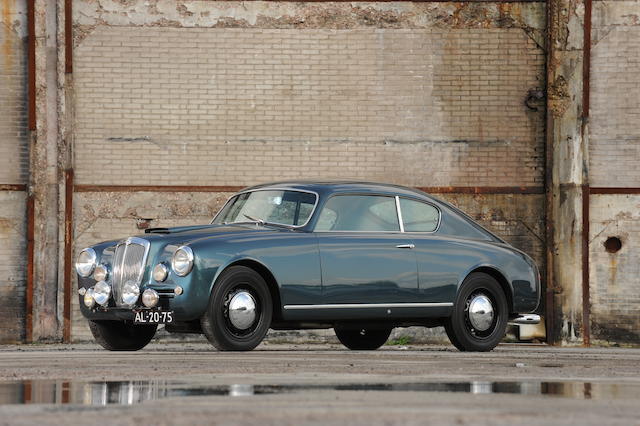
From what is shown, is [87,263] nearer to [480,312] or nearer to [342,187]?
[342,187]

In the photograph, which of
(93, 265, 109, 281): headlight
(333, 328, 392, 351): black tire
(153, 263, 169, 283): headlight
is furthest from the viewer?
(333, 328, 392, 351): black tire

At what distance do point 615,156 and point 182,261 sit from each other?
7.13 m

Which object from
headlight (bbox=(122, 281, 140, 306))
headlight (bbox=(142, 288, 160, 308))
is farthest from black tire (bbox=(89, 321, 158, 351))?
headlight (bbox=(142, 288, 160, 308))

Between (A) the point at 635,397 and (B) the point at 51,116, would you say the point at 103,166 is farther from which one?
(A) the point at 635,397

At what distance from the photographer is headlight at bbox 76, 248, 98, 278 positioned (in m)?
10.9

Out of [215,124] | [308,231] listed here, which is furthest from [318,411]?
[215,124]

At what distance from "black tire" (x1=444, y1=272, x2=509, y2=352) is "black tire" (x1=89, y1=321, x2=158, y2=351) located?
2593 millimetres

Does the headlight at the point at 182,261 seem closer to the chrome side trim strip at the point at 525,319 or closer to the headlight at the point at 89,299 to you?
the headlight at the point at 89,299

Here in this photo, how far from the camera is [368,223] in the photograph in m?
11.3

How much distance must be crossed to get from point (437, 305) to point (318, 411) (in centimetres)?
563

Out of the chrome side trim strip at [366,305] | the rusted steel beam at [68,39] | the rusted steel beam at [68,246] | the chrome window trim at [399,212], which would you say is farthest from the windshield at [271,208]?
the rusted steel beam at [68,39]

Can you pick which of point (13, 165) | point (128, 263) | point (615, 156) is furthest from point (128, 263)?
point (615, 156)

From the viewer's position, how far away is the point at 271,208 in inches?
443

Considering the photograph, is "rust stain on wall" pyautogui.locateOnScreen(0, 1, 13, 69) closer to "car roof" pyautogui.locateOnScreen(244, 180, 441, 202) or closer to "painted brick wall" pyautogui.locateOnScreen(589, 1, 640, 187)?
"car roof" pyautogui.locateOnScreen(244, 180, 441, 202)
